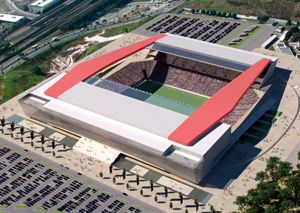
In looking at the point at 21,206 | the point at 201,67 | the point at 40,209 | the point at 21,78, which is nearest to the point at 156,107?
the point at 201,67

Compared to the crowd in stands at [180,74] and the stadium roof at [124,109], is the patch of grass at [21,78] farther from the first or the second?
the stadium roof at [124,109]

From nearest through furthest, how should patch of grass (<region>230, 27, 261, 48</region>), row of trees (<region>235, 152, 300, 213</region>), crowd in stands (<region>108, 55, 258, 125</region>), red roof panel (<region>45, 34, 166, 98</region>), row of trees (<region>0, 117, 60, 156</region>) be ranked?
row of trees (<region>235, 152, 300, 213</region>) → row of trees (<region>0, 117, 60, 156</region>) → red roof panel (<region>45, 34, 166, 98</region>) → crowd in stands (<region>108, 55, 258, 125</region>) → patch of grass (<region>230, 27, 261, 48</region>)

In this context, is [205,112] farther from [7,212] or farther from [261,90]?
[7,212]

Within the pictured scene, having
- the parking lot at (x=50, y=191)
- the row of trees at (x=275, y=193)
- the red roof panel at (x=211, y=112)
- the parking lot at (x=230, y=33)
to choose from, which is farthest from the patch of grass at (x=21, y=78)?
the row of trees at (x=275, y=193)

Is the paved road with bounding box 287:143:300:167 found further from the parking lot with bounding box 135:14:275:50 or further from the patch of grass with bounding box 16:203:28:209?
the patch of grass with bounding box 16:203:28:209

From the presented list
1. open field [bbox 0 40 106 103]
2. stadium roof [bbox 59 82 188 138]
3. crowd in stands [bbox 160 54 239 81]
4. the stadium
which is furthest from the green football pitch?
open field [bbox 0 40 106 103]

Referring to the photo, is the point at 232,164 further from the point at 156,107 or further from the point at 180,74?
the point at 180,74
